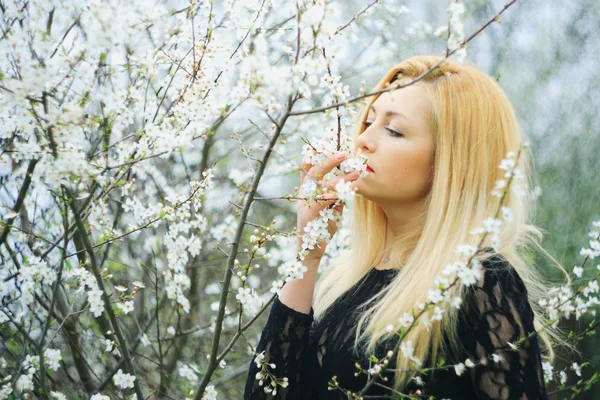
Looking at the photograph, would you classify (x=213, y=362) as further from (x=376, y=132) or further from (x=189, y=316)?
(x=189, y=316)

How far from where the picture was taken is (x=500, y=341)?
1.40 m

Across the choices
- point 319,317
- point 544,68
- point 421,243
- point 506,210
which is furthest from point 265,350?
point 544,68

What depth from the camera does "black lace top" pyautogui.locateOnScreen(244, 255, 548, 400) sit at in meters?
1.39

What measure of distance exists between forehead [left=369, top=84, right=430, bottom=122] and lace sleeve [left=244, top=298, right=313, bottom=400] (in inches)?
25.9

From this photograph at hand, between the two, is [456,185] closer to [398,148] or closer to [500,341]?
[398,148]

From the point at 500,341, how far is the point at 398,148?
0.59 metres

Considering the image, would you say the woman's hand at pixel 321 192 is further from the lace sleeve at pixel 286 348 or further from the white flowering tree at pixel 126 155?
the lace sleeve at pixel 286 348

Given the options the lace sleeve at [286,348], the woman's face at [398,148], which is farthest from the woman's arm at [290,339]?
the woman's face at [398,148]

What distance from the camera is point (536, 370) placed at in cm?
140

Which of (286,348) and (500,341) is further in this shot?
(286,348)

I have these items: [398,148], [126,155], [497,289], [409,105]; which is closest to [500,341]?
[497,289]

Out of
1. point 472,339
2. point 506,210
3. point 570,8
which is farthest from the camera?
point 570,8

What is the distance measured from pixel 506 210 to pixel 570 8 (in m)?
2.84

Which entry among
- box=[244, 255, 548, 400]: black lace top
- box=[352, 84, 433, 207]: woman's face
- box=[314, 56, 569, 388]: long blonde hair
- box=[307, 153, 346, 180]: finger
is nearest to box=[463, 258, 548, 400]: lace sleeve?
box=[244, 255, 548, 400]: black lace top
